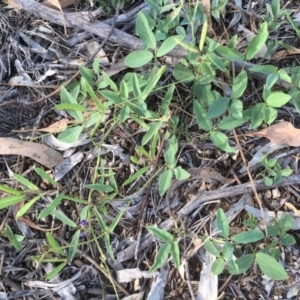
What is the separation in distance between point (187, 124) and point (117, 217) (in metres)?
0.39

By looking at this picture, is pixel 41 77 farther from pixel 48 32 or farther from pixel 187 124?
pixel 187 124

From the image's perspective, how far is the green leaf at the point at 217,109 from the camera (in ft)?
5.04

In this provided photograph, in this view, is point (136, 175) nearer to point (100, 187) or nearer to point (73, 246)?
point (100, 187)

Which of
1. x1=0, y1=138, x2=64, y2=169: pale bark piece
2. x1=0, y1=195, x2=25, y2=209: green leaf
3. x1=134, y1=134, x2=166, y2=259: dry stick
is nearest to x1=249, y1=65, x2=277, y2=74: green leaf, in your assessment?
x1=134, y1=134, x2=166, y2=259: dry stick

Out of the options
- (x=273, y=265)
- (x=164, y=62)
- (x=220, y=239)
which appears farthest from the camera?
(x=164, y=62)

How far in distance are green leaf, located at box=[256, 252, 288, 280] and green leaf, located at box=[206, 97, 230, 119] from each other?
43 centimetres

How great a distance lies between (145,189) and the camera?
166 cm

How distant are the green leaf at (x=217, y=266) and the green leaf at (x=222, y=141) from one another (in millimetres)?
337

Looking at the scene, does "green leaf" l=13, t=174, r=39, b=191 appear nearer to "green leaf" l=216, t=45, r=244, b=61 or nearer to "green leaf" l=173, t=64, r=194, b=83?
"green leaf" l=173, t=64, r=194, b=83

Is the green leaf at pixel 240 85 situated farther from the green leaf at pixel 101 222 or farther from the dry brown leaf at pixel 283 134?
the green leaf at pixel 101 222

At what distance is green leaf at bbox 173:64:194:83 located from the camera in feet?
5.22

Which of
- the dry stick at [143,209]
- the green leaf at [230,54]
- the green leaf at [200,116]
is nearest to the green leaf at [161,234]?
the dry stick at [143,209]

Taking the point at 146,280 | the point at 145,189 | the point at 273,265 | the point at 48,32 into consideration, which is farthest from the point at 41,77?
the point at 273,265

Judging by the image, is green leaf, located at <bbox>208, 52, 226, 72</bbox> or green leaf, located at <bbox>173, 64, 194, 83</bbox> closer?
green leaf, located at <bbox>208, 52, 226, 72</bbox>
